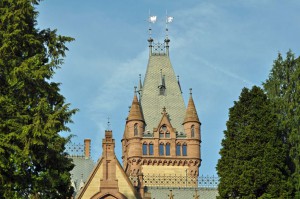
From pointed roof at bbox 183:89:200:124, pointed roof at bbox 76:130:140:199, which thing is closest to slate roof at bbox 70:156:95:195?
pointed roof at bbox 76:130:140:199

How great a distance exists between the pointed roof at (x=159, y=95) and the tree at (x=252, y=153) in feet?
113

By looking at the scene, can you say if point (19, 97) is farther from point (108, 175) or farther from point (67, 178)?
point (108, 175)

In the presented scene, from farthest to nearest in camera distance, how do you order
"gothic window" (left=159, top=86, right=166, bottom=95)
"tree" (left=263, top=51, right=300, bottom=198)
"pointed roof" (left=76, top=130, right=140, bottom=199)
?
"gothic window" (left=159, top=86, right=166, bottom=95), "pointed roof" (left=76, top=130, right=140, bottom=199), "tree" (left=263, top=51, right=300, bottom=198)

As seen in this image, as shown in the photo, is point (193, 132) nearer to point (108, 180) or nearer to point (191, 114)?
point (191, 114)

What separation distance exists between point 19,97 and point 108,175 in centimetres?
2781

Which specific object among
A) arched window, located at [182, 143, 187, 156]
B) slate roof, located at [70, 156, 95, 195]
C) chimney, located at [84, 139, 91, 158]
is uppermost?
arched window, located at [182, 143, 187, 156]

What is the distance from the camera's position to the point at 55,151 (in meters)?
26.0

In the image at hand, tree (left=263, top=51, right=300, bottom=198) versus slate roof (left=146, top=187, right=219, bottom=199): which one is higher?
tree (left=263, top=51, right=300, bottom=198)

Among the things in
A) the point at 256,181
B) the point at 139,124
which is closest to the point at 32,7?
the point at 256,181

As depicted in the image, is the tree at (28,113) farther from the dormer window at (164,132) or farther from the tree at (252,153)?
the dormer window at (164,132)

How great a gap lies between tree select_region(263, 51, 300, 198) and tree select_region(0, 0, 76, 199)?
16.9 meters

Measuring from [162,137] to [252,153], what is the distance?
118 feet

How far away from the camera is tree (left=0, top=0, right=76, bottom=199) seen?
24141mm

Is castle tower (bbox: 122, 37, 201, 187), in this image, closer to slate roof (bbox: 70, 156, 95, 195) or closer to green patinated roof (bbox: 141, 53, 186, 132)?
green patinated roof (bbox: 141, 53, 186, 132)
